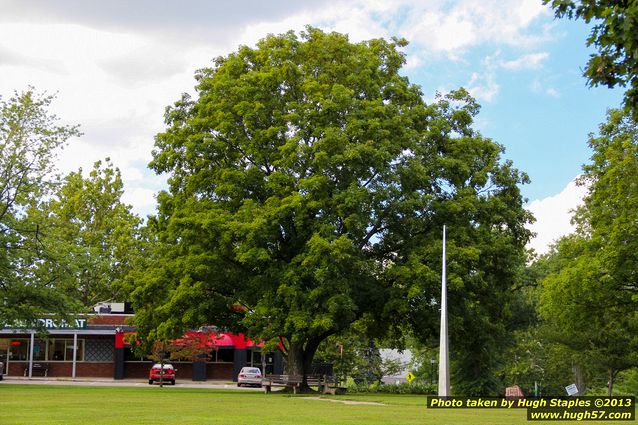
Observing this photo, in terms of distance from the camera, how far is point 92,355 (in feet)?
187

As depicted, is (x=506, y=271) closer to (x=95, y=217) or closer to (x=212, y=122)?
(x=212, y=122)

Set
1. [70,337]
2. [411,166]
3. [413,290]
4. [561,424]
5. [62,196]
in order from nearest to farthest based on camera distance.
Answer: [561,424], [413,290], [411,166], [70,337], [62,196]

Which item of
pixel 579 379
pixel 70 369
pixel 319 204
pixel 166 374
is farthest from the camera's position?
pixel 579 379

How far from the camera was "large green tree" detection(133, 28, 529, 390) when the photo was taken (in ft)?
107

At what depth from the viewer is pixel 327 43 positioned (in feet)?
122

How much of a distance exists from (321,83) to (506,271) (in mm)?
12377

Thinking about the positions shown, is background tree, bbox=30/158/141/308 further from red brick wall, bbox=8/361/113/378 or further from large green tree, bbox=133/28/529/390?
large green tree, bbox=133/28/529/390

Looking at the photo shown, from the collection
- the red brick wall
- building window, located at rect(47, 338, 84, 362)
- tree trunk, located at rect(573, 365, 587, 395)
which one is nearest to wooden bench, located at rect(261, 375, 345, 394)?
the red brick wall

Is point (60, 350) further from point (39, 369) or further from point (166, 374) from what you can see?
point (166, 374)

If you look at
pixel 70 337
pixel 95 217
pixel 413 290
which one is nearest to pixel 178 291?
pixel 413 290

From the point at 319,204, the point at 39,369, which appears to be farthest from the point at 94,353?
the point at 319,204

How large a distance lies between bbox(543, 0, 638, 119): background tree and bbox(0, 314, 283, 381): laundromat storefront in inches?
1843

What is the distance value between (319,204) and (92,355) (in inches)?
1244

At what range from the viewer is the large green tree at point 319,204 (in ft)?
107
